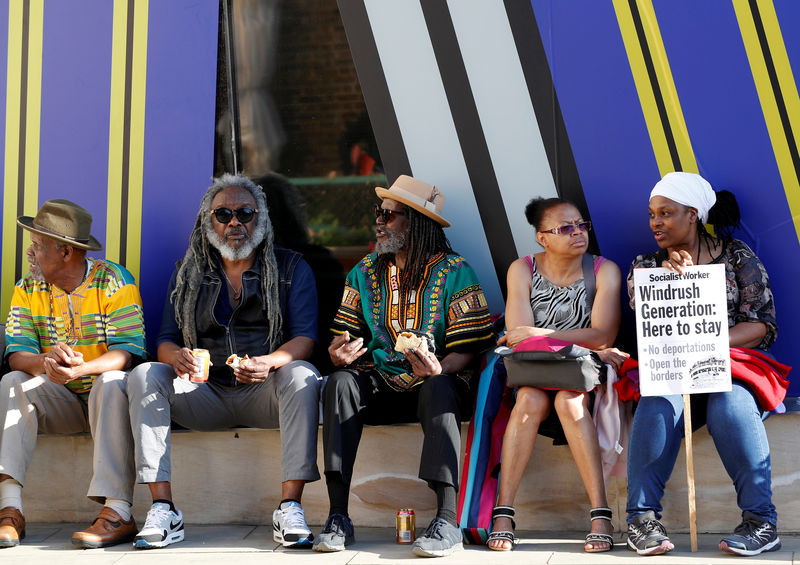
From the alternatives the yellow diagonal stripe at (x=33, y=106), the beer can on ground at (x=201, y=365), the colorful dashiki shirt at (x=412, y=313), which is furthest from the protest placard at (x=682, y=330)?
the yellow diagonal stripe at (x=33, y=106)

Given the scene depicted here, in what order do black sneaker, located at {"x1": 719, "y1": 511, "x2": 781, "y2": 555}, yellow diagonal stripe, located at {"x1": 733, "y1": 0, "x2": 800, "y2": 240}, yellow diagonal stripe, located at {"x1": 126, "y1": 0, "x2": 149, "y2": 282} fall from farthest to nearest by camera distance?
1. yellow diagonal stripe, located at {"x1": 126, "y1": 0, "x2": 149, "y2": 282}
2. yellow diagonal stripe, located at {"x1": 733, "y1": 0, "x2": 800, "y2": 240}
3. black sneaker, located at {"x1": 719, "y1": 511, "x2": 781, "y2": 555}

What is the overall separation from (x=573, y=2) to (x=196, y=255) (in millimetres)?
2569

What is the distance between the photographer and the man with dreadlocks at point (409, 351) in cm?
490

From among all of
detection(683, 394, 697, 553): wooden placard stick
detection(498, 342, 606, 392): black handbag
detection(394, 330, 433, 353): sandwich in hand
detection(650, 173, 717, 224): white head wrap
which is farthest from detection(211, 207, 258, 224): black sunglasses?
detection(683, 394, 697, 553): wooden placard stick

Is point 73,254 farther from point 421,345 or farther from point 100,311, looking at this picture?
point 421,345

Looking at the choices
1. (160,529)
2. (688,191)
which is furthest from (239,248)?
(688,191)

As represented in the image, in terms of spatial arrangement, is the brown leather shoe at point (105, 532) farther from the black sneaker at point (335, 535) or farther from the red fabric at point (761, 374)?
the red fabric at point (761, 374)

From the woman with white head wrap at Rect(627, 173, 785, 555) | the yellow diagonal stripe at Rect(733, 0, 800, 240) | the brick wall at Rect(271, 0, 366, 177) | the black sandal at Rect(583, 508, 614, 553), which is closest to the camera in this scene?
the woman with white head wrap at Rect(627, 173, 785, 555)

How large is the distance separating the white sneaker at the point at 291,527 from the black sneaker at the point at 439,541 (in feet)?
1.79

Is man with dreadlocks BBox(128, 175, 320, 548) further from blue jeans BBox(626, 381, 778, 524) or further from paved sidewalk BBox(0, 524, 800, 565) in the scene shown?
blue jeans BBox(626, 381, 778, 524)

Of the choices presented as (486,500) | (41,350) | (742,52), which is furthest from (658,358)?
(41,350)

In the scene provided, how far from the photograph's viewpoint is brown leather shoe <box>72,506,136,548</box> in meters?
5.11

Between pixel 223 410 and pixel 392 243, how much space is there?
1.27 m

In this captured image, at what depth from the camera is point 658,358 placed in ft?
15.4
